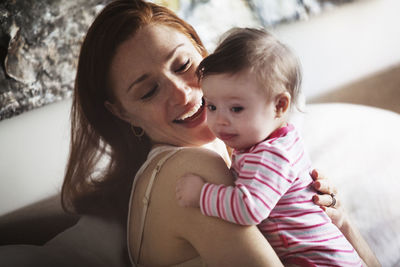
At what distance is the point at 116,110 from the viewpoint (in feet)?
3.47

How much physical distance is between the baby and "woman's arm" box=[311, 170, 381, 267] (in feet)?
0.13

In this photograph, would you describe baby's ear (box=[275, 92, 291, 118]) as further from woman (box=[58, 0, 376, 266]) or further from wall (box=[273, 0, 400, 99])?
wall (box=[273, 0, 400, 99])

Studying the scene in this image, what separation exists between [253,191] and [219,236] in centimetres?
11

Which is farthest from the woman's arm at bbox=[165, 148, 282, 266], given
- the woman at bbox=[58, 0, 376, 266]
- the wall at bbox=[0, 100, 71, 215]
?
the wall at bbox=[0, 100, 71, 215]

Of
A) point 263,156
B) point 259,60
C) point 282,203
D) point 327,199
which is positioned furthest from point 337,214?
point 259,60

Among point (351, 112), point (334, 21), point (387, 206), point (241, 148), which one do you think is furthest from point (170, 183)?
point (334, 21)

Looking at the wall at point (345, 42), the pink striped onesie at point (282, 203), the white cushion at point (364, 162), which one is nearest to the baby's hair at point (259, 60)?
the pink striped onesie at point (282, 203)

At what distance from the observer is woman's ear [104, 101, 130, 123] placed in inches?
41.3

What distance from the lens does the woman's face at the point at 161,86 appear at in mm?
942

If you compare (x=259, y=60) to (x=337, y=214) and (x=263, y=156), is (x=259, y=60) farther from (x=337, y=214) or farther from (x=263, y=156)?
(x=337, y=214)

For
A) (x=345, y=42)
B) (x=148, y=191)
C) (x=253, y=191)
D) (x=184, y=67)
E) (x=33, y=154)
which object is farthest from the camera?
(x=345, y=42)

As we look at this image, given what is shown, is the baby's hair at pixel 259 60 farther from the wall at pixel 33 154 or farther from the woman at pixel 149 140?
the wall at pixel 33 154

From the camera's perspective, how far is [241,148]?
846 millimetres

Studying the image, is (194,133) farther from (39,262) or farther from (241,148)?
(39,262)
